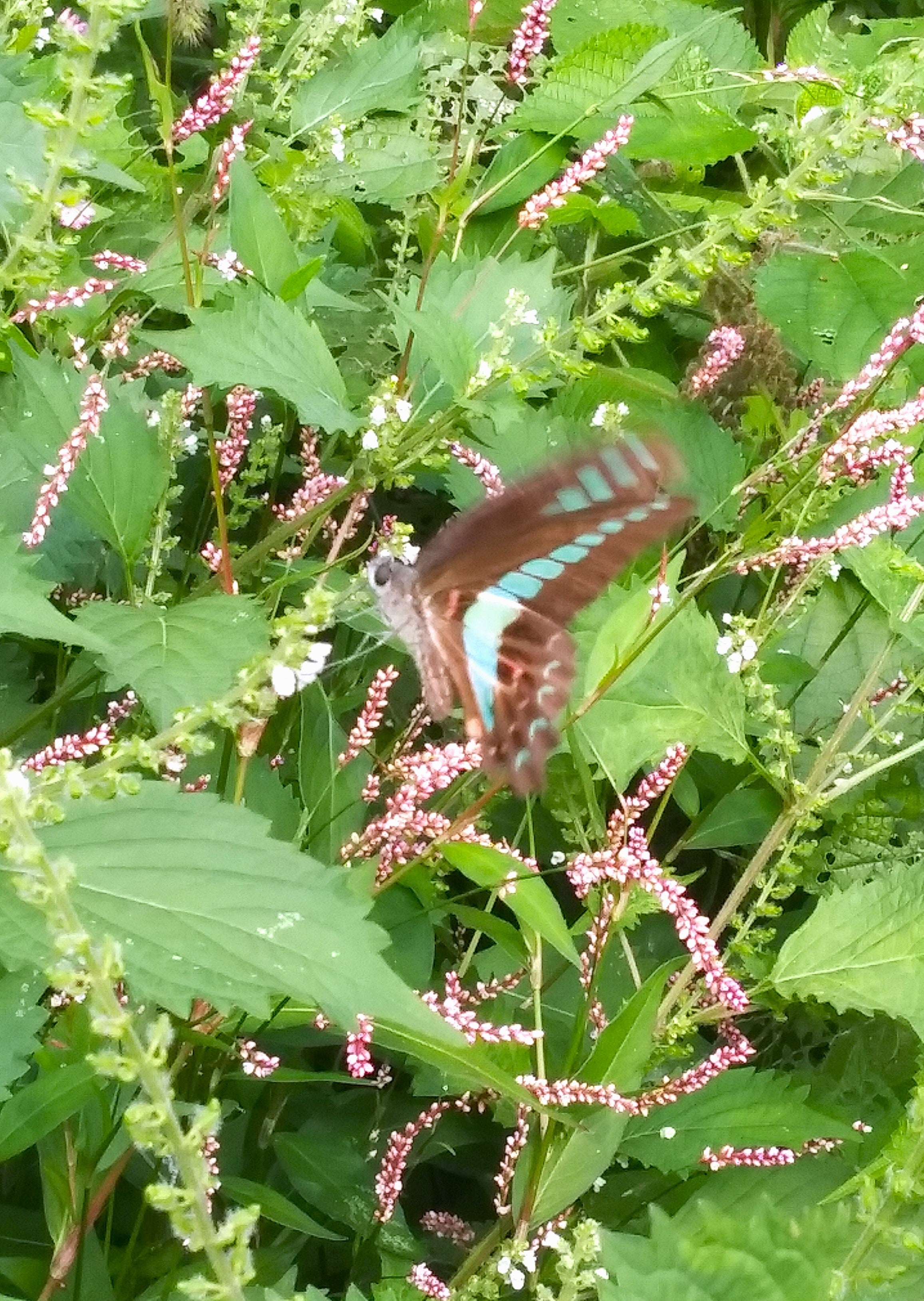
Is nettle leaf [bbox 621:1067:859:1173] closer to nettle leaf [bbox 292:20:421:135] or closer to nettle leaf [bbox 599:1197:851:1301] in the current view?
nettle leaf [bbox 599:1197:851:1301]

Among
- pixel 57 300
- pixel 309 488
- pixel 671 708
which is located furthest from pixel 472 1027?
pixel 57 300

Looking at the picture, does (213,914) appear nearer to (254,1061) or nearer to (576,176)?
(254,1061)

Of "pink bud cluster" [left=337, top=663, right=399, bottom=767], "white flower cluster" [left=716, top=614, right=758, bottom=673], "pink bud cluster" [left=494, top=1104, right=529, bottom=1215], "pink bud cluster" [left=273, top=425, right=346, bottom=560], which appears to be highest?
"pink bud cluster" [left=273, top=425, right=346, bottom=560]

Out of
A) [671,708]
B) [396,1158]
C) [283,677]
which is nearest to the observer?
[283,677]

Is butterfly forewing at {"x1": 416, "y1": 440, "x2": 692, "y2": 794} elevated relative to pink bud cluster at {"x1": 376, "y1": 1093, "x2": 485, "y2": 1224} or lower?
elevated

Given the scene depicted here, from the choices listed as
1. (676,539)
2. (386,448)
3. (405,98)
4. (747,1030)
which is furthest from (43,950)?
(405,98)

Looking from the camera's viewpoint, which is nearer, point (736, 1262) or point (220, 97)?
point (736, 1262)

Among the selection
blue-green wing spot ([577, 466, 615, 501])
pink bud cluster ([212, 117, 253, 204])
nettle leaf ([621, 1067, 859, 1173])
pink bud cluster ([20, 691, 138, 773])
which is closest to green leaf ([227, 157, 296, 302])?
pink bud cluster ([212, 117, 253, 204])
